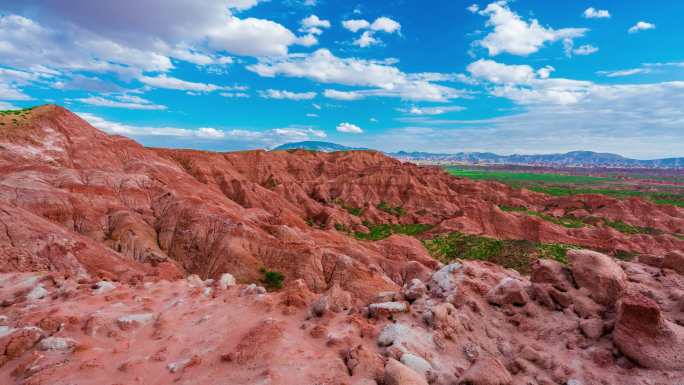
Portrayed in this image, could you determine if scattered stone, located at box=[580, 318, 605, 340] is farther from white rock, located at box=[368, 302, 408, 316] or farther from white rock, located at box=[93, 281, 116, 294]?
white rock, located at box=[93, 281, 116, 294]

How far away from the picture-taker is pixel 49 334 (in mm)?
9656

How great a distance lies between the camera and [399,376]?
749 centimetres

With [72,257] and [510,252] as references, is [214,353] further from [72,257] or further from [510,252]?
[510,252]

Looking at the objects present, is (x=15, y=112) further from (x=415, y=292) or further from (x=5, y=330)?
(x=415, y=292)

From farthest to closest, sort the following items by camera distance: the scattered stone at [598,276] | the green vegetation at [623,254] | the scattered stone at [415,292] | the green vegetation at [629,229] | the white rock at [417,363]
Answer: the green vegetation at [629,229] < the green vegetation at [623,254] < the scattered stone at [415,292] < the scattered stone at [598,276] < the white rock at [417,363]

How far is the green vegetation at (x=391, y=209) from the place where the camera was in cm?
7894

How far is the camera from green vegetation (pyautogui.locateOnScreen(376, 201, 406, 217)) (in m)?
78.9

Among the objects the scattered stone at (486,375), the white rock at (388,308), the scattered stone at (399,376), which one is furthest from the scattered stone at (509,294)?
the scattered stone at (399,376)

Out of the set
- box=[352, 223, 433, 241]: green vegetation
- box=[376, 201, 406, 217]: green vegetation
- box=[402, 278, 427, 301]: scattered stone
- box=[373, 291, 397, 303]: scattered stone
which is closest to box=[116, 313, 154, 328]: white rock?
box=[373, 291, 397, 303]: scattered stone

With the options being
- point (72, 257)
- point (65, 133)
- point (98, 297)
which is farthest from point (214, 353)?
point (65, 133)

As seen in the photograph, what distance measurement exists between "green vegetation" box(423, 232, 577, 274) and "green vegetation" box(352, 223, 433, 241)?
9.17m

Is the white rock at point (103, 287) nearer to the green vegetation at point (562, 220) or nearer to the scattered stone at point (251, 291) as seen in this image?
the scattered stone at point (251, 291)

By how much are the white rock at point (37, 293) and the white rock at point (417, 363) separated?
46.0 feet

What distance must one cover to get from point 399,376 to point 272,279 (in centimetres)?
2468
